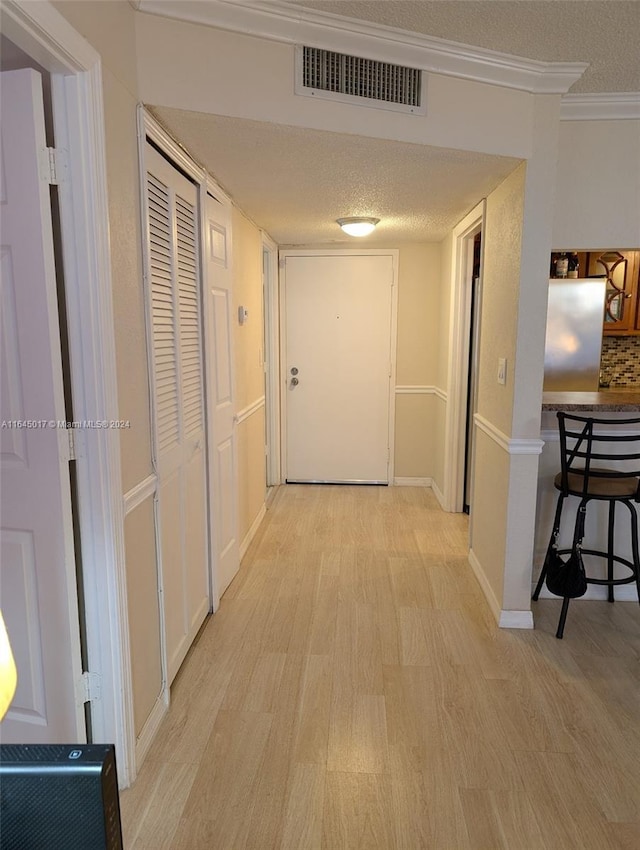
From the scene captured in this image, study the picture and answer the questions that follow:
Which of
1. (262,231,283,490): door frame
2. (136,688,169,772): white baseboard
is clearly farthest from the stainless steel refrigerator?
(136,688,169,772): white baseboard

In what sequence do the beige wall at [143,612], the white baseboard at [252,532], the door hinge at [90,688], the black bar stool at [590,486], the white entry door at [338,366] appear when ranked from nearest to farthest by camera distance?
the door hinge at [90,688] < the beige wall at [143,612] < the black bar stool at [590,486] < the white baseboard at [252,532] < the white entry door at [338,366]

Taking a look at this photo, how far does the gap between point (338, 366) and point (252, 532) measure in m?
1.81

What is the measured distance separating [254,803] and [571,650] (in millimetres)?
1508

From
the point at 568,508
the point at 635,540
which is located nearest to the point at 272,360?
the point at 568,508

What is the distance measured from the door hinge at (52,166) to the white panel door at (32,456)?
1cm

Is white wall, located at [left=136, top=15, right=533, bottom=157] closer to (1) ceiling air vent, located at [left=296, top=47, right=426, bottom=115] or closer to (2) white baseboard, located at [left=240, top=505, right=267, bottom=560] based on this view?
(1) ceiling air vent, located at [left=296, top=47, right=426, bottom=115]

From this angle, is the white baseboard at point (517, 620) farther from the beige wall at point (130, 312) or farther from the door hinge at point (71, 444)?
the door hinge at point (71, 444)

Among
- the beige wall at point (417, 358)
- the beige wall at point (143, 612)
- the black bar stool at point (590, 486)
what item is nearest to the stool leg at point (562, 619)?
the black bar stool at point (590, 486)

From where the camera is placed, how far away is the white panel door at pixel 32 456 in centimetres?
135

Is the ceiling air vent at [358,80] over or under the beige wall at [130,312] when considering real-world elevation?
over

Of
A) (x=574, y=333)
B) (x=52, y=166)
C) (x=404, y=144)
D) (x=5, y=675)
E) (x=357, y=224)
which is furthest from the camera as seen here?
(x=574, y=333)

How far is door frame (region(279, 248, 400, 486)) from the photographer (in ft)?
15.4

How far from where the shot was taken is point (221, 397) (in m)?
2.83

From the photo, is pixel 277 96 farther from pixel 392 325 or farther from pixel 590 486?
pixel 392 325
